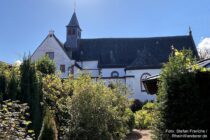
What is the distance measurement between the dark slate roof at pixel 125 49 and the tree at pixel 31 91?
24.0m

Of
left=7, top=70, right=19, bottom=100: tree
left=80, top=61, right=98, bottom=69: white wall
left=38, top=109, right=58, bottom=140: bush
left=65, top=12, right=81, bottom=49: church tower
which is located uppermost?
left=65, top=12, right=81, bottom=49: church tower

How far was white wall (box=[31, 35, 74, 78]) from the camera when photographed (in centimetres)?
3603

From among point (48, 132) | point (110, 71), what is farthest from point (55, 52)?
point (48, 132)

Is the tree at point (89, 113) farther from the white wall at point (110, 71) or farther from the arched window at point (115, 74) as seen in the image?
the arched window at point (115, 74)

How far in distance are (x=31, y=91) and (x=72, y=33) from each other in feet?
94.0

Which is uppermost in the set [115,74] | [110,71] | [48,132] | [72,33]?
[72,33]

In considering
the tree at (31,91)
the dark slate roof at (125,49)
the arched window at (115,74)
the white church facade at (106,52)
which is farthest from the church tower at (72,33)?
the tree at (31,91)

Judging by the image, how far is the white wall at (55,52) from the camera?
1419 inches

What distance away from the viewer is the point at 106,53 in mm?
38125

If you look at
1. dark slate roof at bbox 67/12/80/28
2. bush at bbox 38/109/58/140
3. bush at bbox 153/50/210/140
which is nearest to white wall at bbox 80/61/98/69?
dark slate roof at bbox 67/12/80/28

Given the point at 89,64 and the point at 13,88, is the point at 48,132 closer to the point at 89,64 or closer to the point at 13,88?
the point at 13,88

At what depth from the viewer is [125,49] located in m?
38.2

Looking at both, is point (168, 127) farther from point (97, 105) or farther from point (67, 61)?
point (67, 61)

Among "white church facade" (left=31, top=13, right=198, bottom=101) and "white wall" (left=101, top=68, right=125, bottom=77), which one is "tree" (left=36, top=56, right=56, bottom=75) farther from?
"white wall" (left=101, top=68, right=125, bottom=77)
